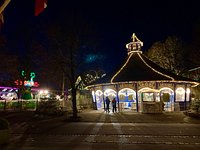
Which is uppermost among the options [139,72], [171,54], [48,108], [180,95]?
[171,54]

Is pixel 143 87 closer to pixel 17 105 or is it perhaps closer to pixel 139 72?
pixel 139 72

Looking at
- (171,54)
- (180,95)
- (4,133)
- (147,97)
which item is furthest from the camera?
(171,54)

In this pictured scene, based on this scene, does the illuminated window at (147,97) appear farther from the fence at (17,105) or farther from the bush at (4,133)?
the bush at (4,133)

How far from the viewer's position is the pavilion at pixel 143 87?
2800cm

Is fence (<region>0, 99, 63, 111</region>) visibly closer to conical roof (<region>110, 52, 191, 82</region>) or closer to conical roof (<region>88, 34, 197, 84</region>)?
conical roof (<region>88, 34, 197, 84</region>)

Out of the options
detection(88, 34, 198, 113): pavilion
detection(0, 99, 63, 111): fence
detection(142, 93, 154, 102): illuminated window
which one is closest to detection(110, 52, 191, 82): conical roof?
detection(88, 34, 198, 113): pavilion

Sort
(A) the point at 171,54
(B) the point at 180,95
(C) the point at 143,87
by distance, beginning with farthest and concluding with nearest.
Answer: (A) the point at 171,54, (B) the point at 180,95, (C) the point at 143,87

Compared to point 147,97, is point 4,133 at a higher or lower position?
lower

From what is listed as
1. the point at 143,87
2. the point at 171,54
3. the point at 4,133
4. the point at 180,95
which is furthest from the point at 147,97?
the point at 4,133

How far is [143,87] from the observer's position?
28344 millimetres

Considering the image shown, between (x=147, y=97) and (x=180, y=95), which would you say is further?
(x=180, y=95)

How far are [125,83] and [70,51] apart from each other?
8.91 m

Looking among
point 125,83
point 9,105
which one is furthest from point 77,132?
point 9,105

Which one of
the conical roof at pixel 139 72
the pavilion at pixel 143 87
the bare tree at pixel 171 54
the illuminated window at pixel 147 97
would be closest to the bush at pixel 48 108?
the pavilion at pixel 143 87
